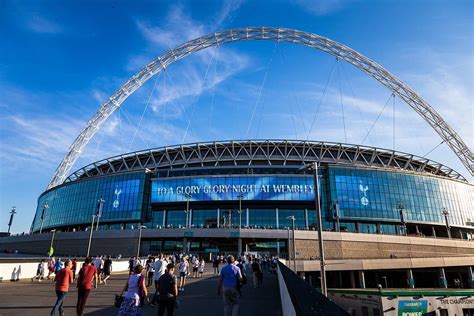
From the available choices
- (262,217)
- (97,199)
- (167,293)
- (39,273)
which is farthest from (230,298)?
(97,199)

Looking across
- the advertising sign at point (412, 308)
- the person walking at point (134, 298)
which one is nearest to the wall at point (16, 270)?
the person walking at point (134, 298)

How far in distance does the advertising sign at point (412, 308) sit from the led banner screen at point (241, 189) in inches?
2305

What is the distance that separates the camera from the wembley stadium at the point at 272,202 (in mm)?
65438

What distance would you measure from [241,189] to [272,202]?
8.01m

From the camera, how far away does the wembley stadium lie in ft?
215

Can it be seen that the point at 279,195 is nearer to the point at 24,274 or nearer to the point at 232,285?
the point at 24,274

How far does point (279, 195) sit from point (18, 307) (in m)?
66.5

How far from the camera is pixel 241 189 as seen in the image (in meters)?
76.5

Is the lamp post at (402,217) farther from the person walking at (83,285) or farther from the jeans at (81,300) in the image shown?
the jeans at (81,300)

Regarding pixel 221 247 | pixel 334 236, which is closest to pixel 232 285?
pixel 334 236

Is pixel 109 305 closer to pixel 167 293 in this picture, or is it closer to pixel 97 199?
pixel 167 293

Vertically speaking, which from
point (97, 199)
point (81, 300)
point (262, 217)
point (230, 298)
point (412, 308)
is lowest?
point (412, 308)

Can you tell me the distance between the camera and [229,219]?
75.6m

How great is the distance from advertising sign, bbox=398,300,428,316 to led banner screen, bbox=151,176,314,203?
58550mm
